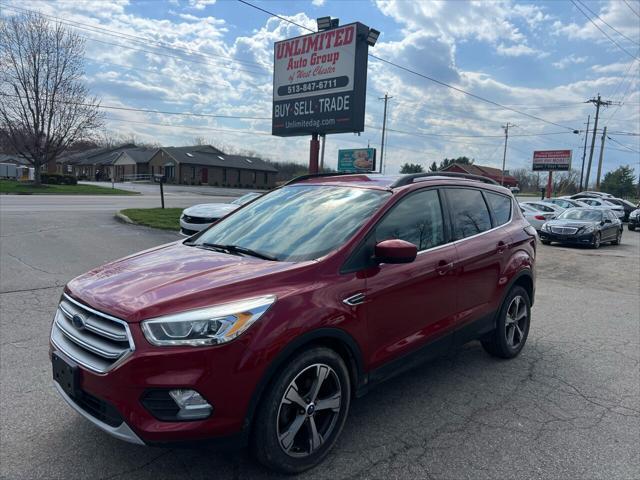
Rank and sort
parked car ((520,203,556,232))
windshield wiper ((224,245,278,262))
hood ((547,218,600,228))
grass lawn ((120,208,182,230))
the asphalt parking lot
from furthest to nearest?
parked car ((520,203,556,232)), hood ((547,218,600,228)), grass lawn ((120,208,182,230)), windshield wiper ((224,245,278,262)), the asphalt parking lot

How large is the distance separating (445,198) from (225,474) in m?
2.74

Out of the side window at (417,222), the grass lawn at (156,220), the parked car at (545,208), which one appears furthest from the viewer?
the parked car at (545,208)

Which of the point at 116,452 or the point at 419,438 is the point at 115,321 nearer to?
the point at 116,452

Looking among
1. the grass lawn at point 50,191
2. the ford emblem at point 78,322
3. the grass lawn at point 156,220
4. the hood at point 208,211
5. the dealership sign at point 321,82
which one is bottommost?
the grass lawn at point 50,191

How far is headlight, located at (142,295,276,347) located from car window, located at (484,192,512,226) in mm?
3193

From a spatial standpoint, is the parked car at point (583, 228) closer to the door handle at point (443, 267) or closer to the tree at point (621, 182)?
the door handle at point (443, 267)

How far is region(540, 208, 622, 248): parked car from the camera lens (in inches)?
663

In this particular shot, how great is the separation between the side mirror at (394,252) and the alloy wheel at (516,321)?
7.18ft

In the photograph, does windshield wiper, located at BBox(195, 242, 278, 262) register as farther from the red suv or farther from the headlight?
the headlight

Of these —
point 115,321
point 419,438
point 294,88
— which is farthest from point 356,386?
point 294,88

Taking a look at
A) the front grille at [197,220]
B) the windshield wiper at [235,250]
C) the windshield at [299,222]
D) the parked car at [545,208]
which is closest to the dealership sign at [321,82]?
the front grille at [197,220]

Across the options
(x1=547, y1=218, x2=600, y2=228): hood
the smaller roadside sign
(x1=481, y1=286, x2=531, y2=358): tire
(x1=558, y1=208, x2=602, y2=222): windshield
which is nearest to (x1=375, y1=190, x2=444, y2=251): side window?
(x1=481, y1=286, x2=531, y2=358): tire

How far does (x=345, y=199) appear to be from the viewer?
3648mm

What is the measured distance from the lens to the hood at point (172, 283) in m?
2.46
